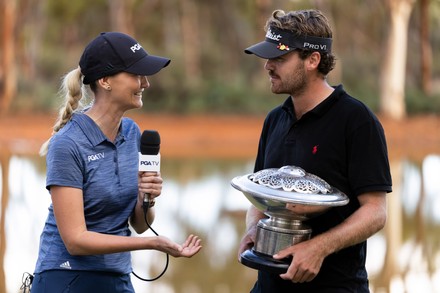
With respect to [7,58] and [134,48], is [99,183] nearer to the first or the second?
[134,48]

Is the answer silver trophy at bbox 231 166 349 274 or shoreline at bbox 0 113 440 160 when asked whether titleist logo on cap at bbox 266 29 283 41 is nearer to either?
silver trophy at bbox 231 166 349 274

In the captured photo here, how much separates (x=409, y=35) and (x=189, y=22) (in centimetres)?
1090

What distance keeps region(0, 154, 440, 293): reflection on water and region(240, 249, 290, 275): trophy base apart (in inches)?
166

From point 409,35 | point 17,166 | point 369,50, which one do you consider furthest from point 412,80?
point 17,166

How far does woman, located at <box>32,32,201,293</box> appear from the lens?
144 inches

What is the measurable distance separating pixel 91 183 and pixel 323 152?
0.94 m

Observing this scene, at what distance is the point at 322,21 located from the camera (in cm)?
385

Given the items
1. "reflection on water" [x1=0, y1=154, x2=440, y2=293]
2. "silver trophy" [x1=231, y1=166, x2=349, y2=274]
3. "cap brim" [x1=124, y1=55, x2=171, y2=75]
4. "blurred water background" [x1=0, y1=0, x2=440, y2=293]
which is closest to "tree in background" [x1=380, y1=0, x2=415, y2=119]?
"blurred water background" [x1=0, y1=0, x2=440, y2=293]

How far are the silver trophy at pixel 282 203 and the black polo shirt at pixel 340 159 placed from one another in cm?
10

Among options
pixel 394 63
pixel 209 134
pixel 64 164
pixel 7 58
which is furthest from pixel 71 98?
pixel 7 58

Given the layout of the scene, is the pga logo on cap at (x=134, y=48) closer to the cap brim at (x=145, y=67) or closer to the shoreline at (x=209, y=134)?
the cap brim at (x=145, y=67)

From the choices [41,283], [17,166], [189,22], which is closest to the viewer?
[41,283]

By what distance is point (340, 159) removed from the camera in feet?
12.2

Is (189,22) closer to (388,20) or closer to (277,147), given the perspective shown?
(388,20)
